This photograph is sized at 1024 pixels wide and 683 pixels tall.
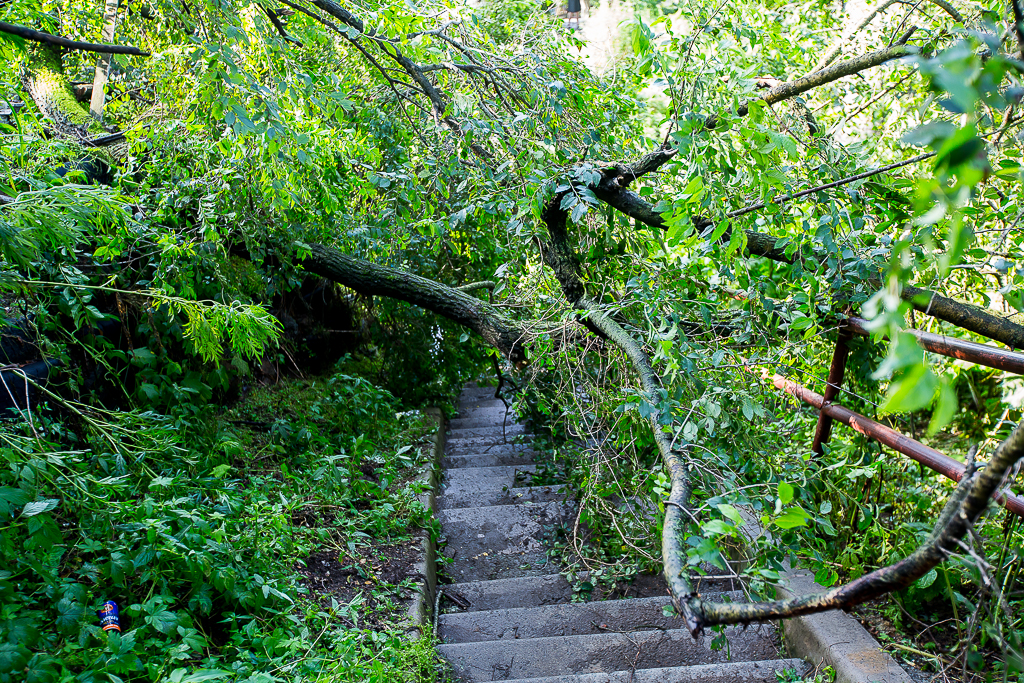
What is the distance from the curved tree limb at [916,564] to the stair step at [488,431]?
523 centimetres

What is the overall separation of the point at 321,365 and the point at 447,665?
473 cm

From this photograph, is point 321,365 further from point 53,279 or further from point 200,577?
point 200,577

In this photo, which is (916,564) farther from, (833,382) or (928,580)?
(833,382)

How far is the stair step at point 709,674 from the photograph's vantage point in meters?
2.45

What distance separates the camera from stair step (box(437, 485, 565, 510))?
4.57 meters

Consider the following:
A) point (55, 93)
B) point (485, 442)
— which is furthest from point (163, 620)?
point (55, 93)

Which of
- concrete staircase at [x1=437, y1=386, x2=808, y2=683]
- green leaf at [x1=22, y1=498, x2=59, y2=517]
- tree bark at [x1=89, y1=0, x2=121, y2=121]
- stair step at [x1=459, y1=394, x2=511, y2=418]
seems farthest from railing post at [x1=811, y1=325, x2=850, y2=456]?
stair step at [x1=459, y1=394, x2=511, y2=418]

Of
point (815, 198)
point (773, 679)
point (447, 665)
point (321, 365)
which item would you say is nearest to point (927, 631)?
point (773, 679)

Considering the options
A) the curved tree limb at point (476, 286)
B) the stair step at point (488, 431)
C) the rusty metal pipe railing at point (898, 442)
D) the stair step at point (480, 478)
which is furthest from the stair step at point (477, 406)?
the rusty metal pipe railing at point (898, 442)

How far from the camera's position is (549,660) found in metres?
2.81

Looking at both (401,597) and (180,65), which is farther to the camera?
(180,65)

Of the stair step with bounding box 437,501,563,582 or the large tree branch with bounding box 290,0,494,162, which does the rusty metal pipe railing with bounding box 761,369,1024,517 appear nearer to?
the stair step with bounding box 437,501,563,582

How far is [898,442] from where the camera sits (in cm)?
240

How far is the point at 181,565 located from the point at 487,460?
3359mm
